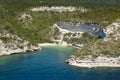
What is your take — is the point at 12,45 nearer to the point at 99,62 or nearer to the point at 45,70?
the point at 45,70

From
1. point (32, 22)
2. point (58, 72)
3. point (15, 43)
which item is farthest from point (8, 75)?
point (32, 22)

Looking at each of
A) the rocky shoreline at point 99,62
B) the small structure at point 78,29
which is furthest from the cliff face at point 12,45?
the rocky shoreline at point 99,62

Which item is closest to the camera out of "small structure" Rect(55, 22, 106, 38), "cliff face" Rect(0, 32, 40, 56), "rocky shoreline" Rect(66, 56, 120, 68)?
"rocky shoreline" Rect(66, 56, 120, 68)

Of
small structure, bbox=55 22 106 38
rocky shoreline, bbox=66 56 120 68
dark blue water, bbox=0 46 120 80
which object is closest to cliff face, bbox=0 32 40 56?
dark blue water, bbox=0 46 120 80

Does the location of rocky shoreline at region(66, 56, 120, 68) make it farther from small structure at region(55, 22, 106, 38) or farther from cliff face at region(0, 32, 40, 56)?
small structure at region(55, 22, 106, 38)

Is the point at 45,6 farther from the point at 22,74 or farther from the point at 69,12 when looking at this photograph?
the point at 22,74

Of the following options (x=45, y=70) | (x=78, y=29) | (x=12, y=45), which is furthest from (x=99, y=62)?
(x=78, y=29)

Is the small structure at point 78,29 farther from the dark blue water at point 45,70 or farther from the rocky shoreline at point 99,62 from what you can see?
the rocky shoreline at point 99,62

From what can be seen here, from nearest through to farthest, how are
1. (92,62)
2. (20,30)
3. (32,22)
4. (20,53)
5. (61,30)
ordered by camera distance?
(92,62) < (20,53) < (20,30) < (61,30) < (32,22)
